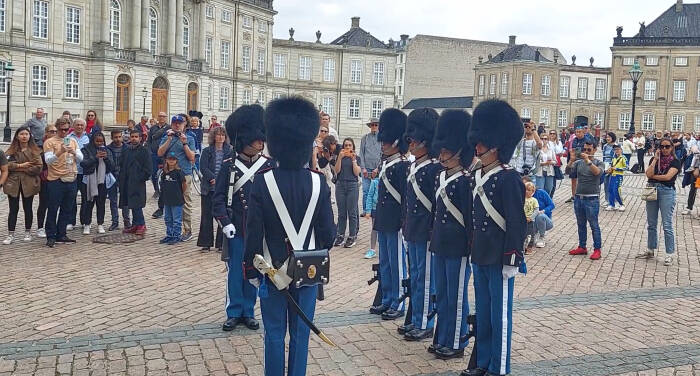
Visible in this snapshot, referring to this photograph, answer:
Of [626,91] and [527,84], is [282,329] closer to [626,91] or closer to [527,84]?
[527,84]

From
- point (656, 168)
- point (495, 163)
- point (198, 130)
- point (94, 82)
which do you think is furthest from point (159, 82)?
point (495, 163)

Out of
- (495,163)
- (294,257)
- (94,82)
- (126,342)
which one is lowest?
(126,342)

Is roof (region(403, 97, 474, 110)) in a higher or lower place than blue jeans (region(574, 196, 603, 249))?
higher

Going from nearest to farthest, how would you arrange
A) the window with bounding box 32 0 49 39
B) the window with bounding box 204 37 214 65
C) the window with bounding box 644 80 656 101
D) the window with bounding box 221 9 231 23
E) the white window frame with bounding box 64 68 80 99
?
the window with bounding box 32 0 49 39
the white window frame with bounding box 64 68 80 99
the window with bounding box 204 37 214 65
the window with bounding box 221 9 231 23
the window with bounding box 644 80 656 101

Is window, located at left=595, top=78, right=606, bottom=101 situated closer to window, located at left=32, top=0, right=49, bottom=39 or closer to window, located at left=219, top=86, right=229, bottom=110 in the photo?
window, located at left=219, top=86, right=229, bottom=110

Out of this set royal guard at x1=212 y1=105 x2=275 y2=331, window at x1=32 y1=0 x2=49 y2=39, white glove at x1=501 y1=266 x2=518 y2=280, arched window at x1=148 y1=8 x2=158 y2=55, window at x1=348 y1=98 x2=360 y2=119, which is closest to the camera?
white glove at x1=501 y1=266 x2=518 y2=280

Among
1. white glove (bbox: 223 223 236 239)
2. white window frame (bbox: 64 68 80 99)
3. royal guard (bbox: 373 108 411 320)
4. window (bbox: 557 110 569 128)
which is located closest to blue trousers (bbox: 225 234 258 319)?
white glove (bbox: 223 223 236 239)

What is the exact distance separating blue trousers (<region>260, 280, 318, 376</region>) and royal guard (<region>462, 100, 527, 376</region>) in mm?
1572

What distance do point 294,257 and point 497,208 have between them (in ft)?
6.04

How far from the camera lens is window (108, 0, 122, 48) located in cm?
4644

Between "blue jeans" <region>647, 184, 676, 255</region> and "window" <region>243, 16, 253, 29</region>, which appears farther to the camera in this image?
"window" <region>243, 16, 253, 29</region>

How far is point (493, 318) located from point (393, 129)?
275 cm

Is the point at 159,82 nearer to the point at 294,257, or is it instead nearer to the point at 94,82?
the point at 94,82

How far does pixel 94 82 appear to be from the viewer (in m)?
45.4
